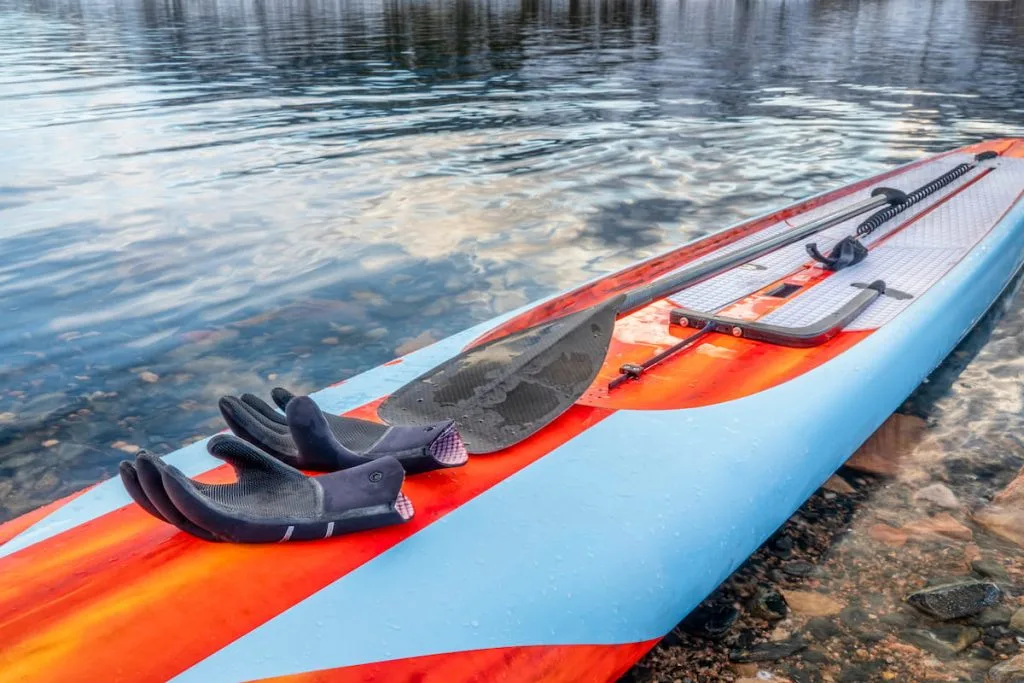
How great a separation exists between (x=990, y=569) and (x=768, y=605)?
0.79 meters

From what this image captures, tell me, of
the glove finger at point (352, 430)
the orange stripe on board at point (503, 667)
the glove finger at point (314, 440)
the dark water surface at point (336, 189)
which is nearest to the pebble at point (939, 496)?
the dark water surface at point (336, 189)

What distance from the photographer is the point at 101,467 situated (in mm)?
3393

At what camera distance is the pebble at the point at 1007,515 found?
114 inches

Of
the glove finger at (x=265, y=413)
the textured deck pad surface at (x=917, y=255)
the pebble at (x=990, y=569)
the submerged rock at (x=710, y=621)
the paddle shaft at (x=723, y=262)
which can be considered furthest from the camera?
the textured deck pad surface at (x=917, y=255)

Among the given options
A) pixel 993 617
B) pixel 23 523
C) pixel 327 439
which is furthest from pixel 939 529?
pixel 23 523

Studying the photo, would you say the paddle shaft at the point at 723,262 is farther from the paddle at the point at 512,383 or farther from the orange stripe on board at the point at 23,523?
the orange stripe on board at the point at 23,523

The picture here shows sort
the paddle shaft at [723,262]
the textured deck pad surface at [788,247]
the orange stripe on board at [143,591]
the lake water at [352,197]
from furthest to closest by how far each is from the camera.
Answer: the lake water at [352,197], the textured deck pad surface at [788,247], the paddle shaft at [723,262], the orange stripe on board at [143,591]

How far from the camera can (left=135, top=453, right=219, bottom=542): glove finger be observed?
1656 millimetres

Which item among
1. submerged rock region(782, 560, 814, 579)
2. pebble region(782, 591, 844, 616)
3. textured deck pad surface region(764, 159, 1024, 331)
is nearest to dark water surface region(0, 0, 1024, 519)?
textured deck pad surface region(764, 159, 1024, 331)

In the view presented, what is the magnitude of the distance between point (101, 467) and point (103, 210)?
4368 millimetres

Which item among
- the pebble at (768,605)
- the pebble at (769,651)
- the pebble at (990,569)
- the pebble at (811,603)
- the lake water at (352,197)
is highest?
the lake water at (352,197)

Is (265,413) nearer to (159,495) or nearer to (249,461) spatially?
(249,461)

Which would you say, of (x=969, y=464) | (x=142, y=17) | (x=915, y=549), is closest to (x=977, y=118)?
(x=969, y=464)

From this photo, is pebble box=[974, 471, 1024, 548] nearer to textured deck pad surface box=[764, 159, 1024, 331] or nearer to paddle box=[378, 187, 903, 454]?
textured deck pad surface box=[764, 159, 1024, 331]
